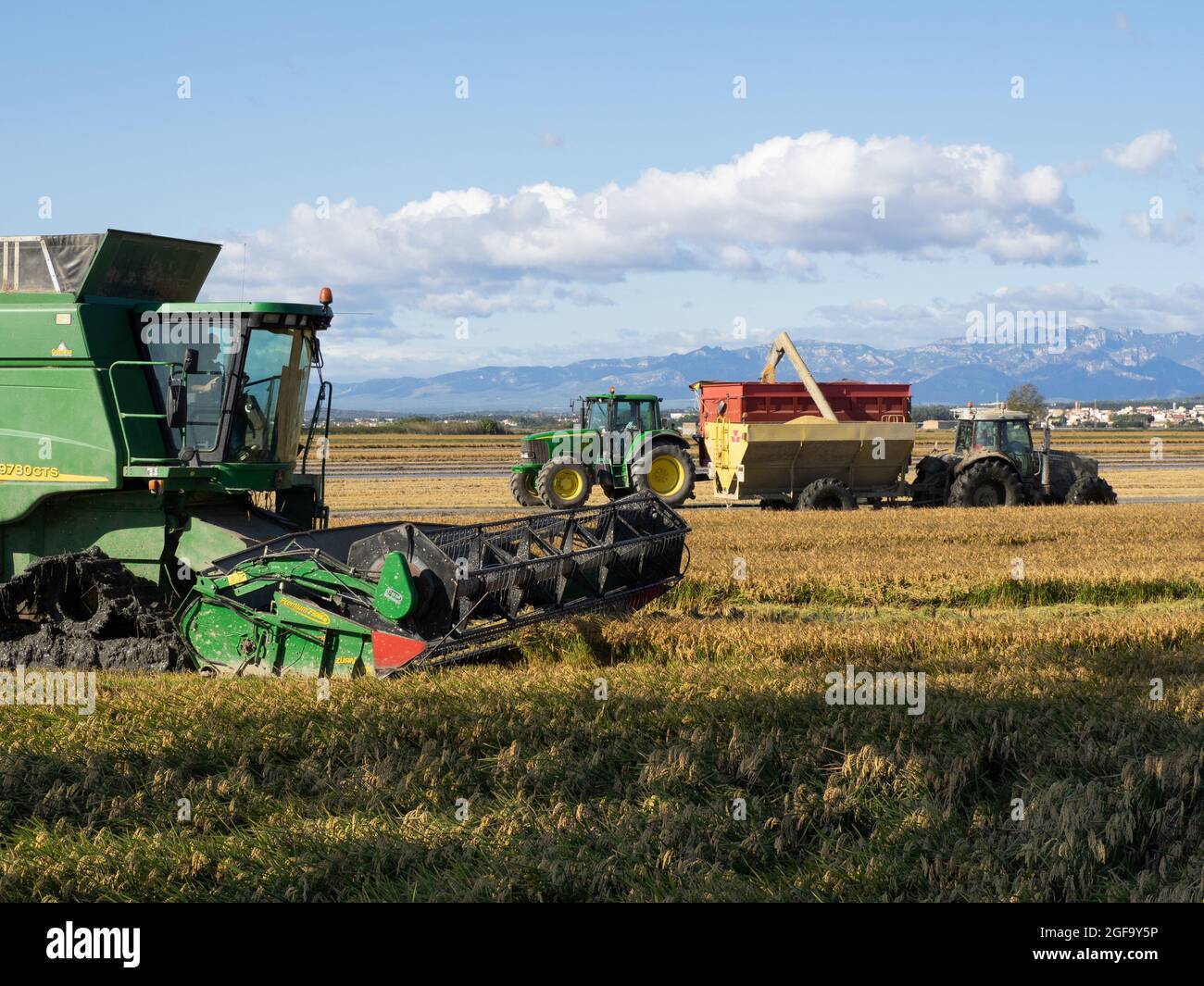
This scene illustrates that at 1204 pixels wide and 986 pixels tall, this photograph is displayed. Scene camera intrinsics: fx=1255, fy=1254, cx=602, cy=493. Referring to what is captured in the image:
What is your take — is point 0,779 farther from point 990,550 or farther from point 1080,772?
point 990,550

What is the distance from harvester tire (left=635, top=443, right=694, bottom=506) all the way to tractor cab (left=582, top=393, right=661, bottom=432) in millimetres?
741

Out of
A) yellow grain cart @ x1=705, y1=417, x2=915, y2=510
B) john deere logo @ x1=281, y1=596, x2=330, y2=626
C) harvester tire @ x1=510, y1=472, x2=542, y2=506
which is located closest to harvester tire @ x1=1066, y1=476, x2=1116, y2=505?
yellow grain cart @ x1=705, y1=417, x2=915, y2=510

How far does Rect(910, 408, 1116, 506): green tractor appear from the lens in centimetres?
2281

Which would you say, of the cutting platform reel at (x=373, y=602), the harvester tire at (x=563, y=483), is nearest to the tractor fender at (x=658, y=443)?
the harvester tire at (x=563, y=483)

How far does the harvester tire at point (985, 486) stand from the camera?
2267 cm

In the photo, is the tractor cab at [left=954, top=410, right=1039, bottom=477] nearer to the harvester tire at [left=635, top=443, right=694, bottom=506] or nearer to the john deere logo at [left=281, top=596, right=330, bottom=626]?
the harvester tire at [left=635, top=443, right=694, bottom=506]

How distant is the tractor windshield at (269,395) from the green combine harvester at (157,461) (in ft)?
0.05

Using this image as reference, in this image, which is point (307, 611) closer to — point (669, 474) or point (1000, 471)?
point (669, 474)

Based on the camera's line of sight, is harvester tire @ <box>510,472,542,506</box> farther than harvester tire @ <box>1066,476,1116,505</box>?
Yes

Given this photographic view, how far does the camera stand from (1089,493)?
2364cm

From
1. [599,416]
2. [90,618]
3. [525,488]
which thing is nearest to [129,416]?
[90,618]
